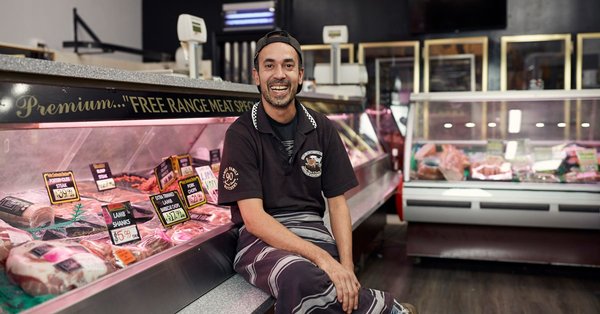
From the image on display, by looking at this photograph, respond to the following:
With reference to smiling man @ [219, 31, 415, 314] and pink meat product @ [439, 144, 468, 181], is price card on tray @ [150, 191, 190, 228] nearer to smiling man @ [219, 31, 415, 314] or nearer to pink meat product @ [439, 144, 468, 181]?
smiling man @ [219, 31, 415, 314]

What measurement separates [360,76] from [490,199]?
202 cm

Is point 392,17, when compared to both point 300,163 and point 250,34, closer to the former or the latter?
point 250,34

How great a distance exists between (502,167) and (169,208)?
2900 mm

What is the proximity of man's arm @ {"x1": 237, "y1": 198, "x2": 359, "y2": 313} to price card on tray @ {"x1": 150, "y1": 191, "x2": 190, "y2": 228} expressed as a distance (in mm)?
298

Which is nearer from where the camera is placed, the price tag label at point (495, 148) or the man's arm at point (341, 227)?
the man's arm at point (341, 227)

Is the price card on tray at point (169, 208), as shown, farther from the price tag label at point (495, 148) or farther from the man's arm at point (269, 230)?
the price tag label at point (495, 148)

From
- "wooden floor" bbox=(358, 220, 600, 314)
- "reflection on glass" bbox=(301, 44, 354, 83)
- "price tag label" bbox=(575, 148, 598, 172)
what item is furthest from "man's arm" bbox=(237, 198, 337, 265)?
"reflection on glass" bbox=(301, 44, 354, 83)

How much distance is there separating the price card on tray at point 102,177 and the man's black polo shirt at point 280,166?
587mm

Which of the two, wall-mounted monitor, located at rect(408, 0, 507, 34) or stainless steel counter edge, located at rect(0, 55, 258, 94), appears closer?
stainless steel counter edge, located at rect(0, 55, 258, 94)

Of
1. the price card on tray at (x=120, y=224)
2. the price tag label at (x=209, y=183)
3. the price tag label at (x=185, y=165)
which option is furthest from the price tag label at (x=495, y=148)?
the price card on tray at (x=120, y=224)

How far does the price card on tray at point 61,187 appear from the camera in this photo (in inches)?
82.0

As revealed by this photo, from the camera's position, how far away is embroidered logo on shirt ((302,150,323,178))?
226 centimetres

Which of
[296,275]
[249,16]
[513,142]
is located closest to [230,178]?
[296,275]

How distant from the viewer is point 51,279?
5.12ft
